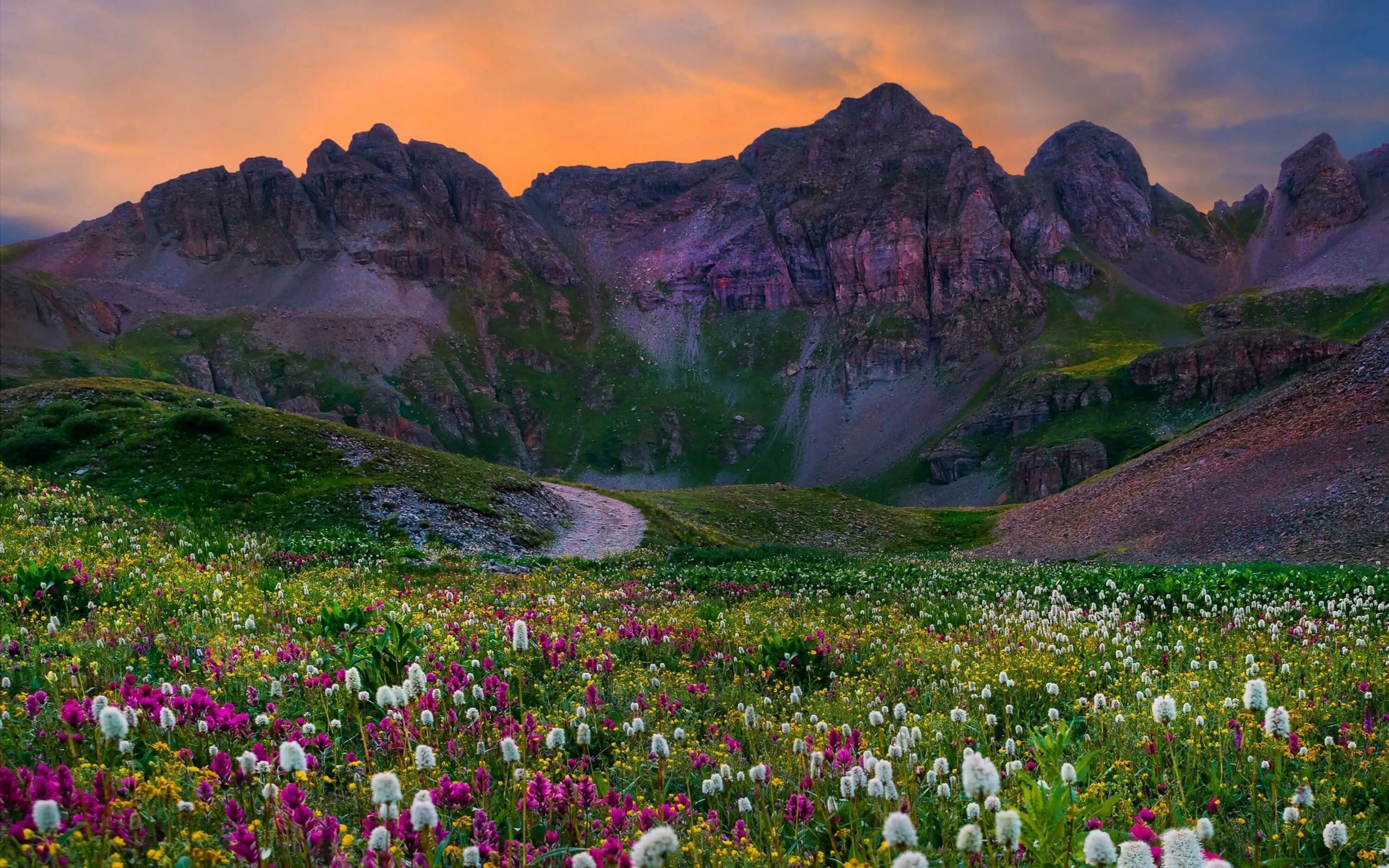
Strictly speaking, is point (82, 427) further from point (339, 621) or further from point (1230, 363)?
point (1230, 363)

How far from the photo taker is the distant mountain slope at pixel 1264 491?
34.0 m

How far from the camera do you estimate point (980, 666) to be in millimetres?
8523

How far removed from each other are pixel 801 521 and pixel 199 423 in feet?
160

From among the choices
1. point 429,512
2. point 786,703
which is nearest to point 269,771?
point 786,703

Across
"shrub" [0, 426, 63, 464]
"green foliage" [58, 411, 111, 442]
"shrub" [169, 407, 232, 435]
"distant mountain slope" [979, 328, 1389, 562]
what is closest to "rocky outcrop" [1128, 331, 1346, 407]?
"distant mountain slope" [979, 328, 1389, 562]

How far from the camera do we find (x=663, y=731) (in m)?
6.73

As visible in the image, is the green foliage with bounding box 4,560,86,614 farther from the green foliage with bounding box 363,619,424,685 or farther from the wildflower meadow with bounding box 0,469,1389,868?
the green foliage with bounding box 363,619,424,685

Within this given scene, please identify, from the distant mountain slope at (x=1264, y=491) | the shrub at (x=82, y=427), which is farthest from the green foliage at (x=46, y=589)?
the distant mountain slope at (x=1264, y=491)

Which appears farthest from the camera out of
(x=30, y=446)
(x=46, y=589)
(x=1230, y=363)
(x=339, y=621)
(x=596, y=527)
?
(x=1230, y=363)

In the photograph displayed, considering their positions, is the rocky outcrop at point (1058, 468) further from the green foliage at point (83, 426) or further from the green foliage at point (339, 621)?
the green foliage at point (339, 621)

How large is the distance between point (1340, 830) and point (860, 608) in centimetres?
1100

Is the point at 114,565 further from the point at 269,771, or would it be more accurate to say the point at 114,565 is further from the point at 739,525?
the point at 739,525

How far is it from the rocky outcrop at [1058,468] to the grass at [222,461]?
159711mm

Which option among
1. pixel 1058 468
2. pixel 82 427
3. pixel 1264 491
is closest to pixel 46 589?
pixel 82 427
